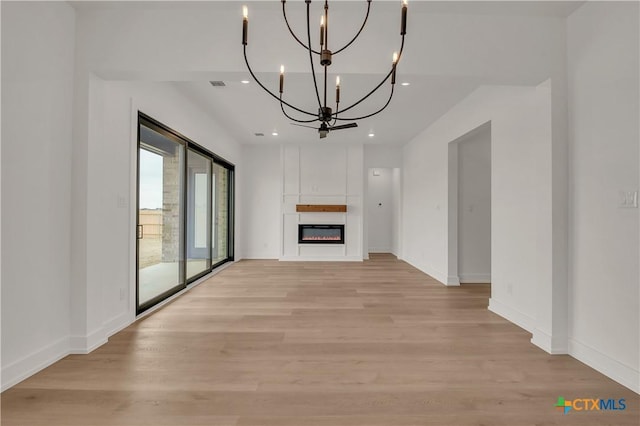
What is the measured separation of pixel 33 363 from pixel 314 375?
6.31ft

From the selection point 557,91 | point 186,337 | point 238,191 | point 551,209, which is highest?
point 557,91

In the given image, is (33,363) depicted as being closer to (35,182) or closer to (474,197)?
(35,182)

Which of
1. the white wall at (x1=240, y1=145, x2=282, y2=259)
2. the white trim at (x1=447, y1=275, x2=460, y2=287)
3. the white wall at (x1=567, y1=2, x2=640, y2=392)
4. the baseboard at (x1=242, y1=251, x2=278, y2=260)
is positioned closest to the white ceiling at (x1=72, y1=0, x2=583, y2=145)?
the white wall at (x1=567, y1=2, x2=640, y2=392)

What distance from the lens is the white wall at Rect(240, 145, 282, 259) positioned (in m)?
7.36

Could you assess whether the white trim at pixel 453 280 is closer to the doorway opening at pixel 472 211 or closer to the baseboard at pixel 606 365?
the doorway opening at pixel 472 211

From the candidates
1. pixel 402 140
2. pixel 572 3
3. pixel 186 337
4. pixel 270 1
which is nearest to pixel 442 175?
pixel 402 140

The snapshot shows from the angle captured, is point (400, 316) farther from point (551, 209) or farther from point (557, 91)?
point (557, 91)

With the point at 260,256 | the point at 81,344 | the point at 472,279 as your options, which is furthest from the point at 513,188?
the point at 260,256

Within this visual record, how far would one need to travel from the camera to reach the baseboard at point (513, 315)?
114 inches

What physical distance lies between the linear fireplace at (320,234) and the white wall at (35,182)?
502cm

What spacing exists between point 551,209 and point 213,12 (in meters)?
3.21

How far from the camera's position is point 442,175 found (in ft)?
16.6

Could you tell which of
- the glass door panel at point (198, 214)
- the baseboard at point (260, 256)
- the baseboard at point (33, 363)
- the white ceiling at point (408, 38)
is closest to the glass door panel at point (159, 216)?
the glass door panel at point (198, 214)

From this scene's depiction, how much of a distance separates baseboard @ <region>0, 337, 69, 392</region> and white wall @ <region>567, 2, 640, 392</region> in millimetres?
3954
